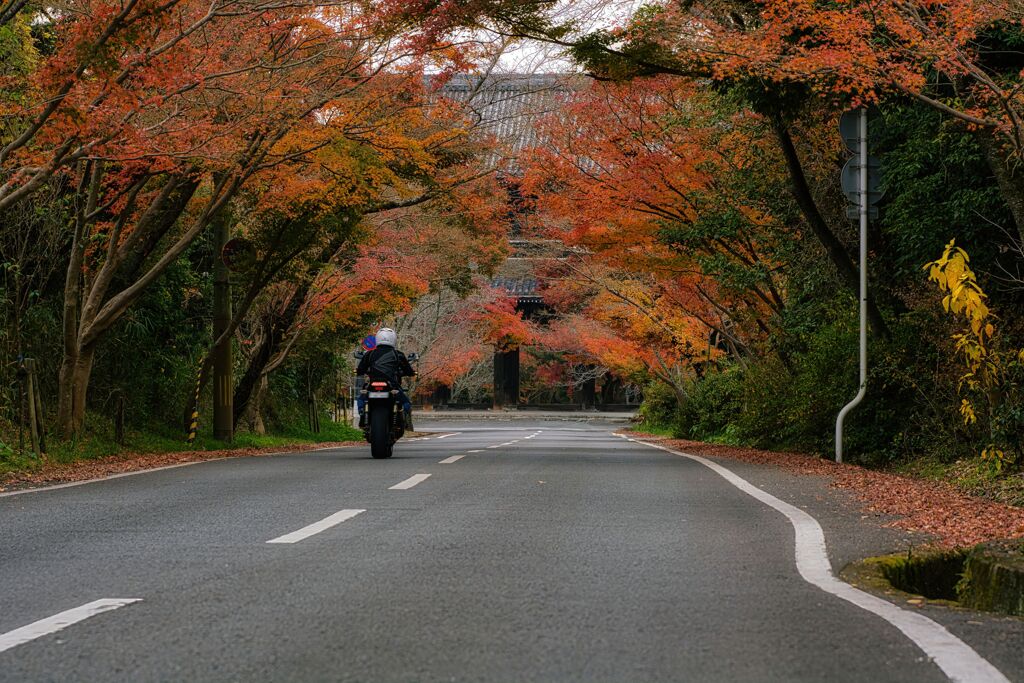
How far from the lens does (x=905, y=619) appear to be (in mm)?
4473

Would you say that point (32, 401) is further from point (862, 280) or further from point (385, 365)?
point (862, 280)

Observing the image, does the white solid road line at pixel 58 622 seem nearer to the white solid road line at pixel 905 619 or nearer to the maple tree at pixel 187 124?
the white solid road line at pixel 905 619

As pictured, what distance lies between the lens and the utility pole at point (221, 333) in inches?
766

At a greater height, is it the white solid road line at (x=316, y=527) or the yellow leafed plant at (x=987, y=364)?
the yellow leafed plant at (x=987, y=364)

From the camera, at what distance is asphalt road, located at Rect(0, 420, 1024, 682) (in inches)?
145

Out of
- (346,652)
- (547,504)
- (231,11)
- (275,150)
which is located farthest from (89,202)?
(346,652)

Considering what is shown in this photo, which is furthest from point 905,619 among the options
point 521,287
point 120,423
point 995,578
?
point 521,287

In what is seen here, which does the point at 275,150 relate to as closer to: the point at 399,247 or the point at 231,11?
the point at 231,11

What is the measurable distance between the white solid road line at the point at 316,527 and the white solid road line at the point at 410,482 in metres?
1.84

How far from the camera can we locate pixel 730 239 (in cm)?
1805

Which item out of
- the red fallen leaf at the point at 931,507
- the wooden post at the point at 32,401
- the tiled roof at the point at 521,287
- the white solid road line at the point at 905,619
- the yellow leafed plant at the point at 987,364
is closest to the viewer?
the white solid road line at the point at 905,619

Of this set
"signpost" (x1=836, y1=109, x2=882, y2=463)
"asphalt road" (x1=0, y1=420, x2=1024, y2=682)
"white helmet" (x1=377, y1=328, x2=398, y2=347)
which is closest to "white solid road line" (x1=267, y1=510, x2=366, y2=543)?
"asphalt road" (x1=0, y1=420, x2=1024, y2=682)

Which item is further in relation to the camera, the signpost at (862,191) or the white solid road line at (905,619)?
the signpost at (862,191)

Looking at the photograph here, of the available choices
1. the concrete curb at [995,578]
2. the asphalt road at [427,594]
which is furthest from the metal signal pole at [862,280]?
the concrete curb at [995,578]
